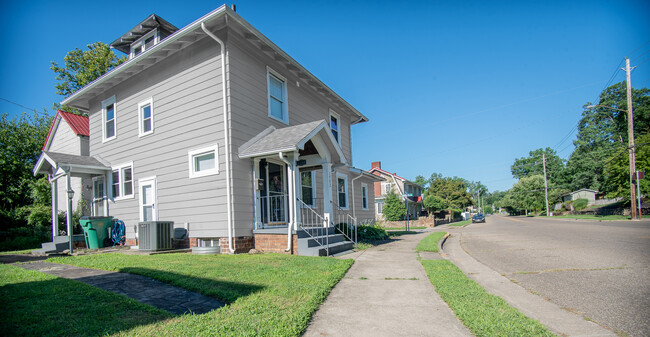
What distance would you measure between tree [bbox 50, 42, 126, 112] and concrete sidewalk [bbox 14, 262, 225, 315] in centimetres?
2397

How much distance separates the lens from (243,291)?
4.73 meters

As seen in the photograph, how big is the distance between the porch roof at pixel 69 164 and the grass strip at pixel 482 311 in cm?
1210

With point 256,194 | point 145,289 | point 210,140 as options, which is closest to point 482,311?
point 145,289

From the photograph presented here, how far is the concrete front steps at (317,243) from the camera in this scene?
29.2 ft

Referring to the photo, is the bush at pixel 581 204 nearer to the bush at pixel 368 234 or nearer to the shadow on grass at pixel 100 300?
the bush at pixel 368 234

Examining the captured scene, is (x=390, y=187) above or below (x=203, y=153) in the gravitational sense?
below

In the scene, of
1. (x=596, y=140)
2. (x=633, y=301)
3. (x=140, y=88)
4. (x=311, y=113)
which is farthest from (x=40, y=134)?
(x=596, y=140)

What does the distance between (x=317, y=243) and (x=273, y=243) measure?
123 cm

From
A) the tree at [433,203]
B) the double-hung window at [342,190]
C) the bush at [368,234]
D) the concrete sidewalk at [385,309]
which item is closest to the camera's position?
the concrete sidewalk at [385,309]

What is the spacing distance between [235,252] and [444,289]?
5847 mm

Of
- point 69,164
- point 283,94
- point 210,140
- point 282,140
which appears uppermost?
point 283,94

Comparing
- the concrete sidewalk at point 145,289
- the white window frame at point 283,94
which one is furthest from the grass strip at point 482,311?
the white window frame at point 283,94

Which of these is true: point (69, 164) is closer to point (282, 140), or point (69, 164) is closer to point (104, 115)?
point (104, 115)

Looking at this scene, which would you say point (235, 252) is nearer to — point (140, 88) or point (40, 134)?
point (140, 88)
